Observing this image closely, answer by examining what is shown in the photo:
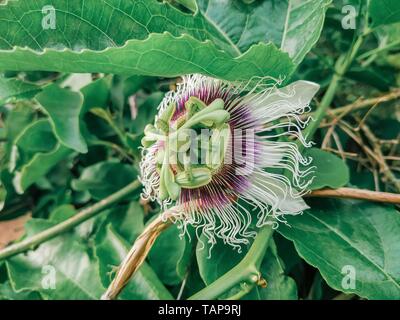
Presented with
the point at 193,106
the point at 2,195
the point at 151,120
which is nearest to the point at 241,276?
the point at 193,106

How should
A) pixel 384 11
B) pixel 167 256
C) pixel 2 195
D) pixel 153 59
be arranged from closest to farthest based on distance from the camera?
pixel 153 59 < pixel 384 11 < pixel 167 256 < pixel 2 195

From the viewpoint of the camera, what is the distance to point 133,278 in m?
0.90

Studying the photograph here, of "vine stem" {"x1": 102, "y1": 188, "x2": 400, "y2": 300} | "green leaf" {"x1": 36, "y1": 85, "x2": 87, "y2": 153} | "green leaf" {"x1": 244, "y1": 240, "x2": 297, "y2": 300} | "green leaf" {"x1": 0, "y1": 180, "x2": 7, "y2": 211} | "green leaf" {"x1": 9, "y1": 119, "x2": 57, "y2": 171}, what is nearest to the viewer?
"vine stem" {"x1": 102, "y1": 188, "x2": 400, "y2": 300}

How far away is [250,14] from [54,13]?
12.5 inches

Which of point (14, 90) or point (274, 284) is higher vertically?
point (14, 90)

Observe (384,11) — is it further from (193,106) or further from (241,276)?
(241,276)

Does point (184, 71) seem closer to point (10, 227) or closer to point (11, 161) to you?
point (11, 161)

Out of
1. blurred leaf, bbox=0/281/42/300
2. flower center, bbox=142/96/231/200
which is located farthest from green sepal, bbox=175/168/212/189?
blurred leaf, bbox=0/281/42/300

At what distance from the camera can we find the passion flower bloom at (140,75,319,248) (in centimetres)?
73

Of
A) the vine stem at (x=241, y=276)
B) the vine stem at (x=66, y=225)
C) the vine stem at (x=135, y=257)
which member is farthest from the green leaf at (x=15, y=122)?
the vine stem at (x=241, y=276)

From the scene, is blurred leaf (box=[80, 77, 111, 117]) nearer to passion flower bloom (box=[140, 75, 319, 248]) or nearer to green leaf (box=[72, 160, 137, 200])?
green leaf (box=[72, 160, 137, 200])

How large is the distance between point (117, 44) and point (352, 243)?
44cm

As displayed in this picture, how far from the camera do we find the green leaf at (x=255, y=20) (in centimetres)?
83
